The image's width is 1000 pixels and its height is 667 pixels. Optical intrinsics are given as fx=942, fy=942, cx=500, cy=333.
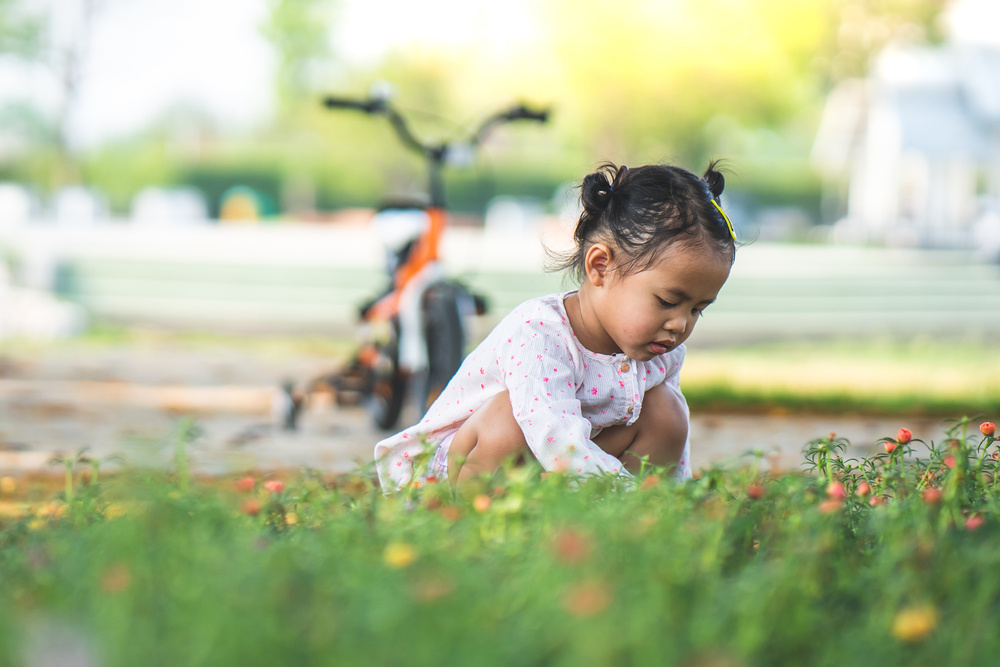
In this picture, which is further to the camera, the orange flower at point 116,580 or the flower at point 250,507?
the flower at point 250,507

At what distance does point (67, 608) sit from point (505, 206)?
22.6 m

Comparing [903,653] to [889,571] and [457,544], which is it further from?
[457,544]

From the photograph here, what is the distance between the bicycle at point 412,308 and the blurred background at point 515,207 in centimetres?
14

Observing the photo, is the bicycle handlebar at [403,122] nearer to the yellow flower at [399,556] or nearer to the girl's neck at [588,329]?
the girl's neck at [588,329]

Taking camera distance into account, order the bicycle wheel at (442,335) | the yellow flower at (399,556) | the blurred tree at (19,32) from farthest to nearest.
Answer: the blurred tree at (19,32), the bicycle wheel at (442,335), the yellow flower at (399,556)

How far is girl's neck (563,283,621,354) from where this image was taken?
214 cm

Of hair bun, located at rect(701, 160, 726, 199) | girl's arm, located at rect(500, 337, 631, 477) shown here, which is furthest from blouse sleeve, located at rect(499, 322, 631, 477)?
hair bun, located at rect(701, 160, 726, 199)

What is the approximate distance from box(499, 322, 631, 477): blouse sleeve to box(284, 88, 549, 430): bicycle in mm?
1768

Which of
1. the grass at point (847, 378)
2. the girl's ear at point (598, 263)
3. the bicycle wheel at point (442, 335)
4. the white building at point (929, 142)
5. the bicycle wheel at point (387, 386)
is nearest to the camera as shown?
the girl's ear at point (598, 263)

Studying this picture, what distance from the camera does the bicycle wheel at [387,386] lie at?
408 centimetres

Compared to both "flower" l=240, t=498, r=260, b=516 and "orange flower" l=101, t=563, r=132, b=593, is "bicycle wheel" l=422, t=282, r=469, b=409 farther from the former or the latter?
"orange flower" l=101, t=563, r=132, b=593

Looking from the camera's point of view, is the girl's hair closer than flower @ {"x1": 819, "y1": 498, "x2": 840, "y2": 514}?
No

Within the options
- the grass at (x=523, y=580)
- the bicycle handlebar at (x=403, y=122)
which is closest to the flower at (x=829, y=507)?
the grass at (x=523, y=580)

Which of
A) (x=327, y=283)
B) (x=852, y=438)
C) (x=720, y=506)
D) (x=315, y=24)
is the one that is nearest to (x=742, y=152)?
(x=315, y=24)
